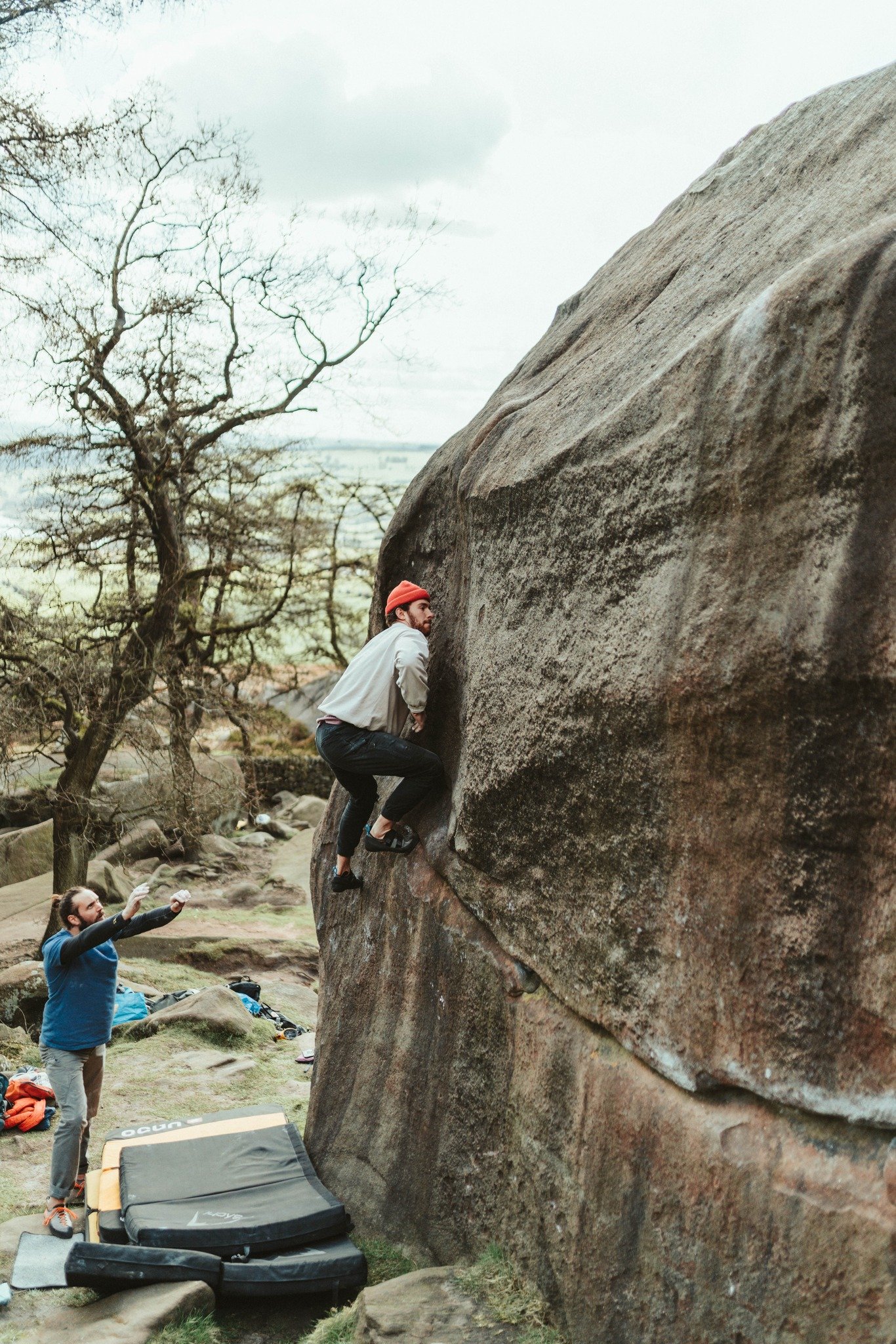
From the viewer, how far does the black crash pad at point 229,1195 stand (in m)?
6.31

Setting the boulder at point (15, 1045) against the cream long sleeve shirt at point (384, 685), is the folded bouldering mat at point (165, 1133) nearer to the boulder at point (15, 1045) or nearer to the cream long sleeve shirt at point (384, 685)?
the boulder at point (15, 1045)

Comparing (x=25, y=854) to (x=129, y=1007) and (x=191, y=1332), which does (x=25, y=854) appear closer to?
(x=129, y=1007)

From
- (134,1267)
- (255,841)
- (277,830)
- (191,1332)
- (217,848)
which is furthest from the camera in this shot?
(277,830)

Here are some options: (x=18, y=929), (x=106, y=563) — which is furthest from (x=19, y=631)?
(x=18, y=929)

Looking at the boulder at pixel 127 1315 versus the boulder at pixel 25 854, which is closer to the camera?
the boulder at pixel 127 1315

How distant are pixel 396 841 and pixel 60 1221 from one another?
3156mm

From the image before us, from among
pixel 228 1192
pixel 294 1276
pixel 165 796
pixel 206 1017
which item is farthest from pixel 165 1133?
pixel 165 796

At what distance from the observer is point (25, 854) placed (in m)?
18.3

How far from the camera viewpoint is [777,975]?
4.12m

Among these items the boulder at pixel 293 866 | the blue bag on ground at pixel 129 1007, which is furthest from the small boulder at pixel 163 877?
the blue bag on ground at pixel 129 1007

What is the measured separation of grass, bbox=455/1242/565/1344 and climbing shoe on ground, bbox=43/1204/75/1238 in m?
2.79

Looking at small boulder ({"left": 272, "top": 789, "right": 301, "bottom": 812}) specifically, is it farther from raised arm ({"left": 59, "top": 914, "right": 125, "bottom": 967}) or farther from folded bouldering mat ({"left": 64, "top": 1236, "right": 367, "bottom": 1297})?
folded bouldering mat ({"left": 64, "top": 1236, "right": 367, "bottom": 1297})

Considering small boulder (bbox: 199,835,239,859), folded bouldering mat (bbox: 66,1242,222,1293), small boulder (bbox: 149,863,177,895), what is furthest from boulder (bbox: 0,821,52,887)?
folded bouldering mat (bbox: 66,1242,222,1293)

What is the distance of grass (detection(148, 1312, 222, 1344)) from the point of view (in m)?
5.65
